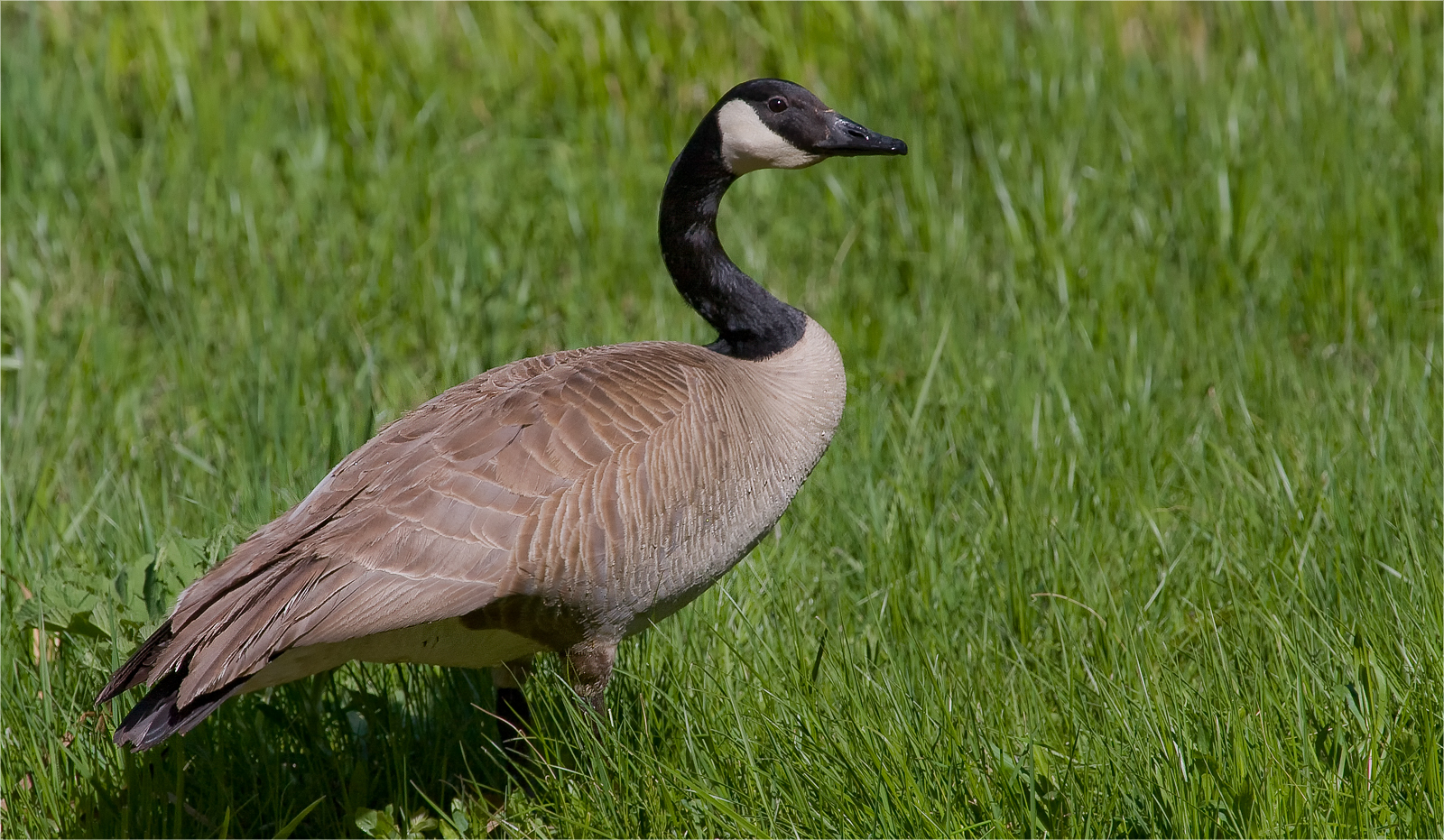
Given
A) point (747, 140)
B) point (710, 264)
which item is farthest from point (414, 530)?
point (747, 140)

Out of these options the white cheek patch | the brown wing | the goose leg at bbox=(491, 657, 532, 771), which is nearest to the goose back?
the brown wing

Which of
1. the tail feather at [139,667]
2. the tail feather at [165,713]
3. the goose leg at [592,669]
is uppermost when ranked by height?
the tail feather at [139,667]

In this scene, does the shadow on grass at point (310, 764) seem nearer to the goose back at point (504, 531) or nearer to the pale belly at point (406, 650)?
the pale belly at point (406, 650)

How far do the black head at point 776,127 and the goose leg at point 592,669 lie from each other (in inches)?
54.8

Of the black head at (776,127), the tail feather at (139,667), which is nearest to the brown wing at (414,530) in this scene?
the tail feather at (139,667)

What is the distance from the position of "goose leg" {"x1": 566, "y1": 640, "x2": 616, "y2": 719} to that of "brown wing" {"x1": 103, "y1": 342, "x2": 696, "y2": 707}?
341mm

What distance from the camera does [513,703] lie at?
365 cm

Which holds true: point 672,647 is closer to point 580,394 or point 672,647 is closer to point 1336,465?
point 580,394

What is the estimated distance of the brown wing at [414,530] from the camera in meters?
2.80

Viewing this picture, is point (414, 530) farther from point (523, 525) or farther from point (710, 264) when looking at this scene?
point (710, 264)

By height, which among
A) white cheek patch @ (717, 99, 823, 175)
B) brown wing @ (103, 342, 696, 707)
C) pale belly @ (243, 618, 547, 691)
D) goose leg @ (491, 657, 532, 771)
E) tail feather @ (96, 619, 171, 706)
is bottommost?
goose leg @ (491, 657, 532, 771)

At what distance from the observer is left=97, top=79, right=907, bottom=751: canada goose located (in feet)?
9.28

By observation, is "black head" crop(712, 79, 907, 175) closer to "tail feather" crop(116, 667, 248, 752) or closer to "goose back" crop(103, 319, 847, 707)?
"goose back" crop(103, 319, 847, 707)

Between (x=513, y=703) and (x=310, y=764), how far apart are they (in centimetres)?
55
